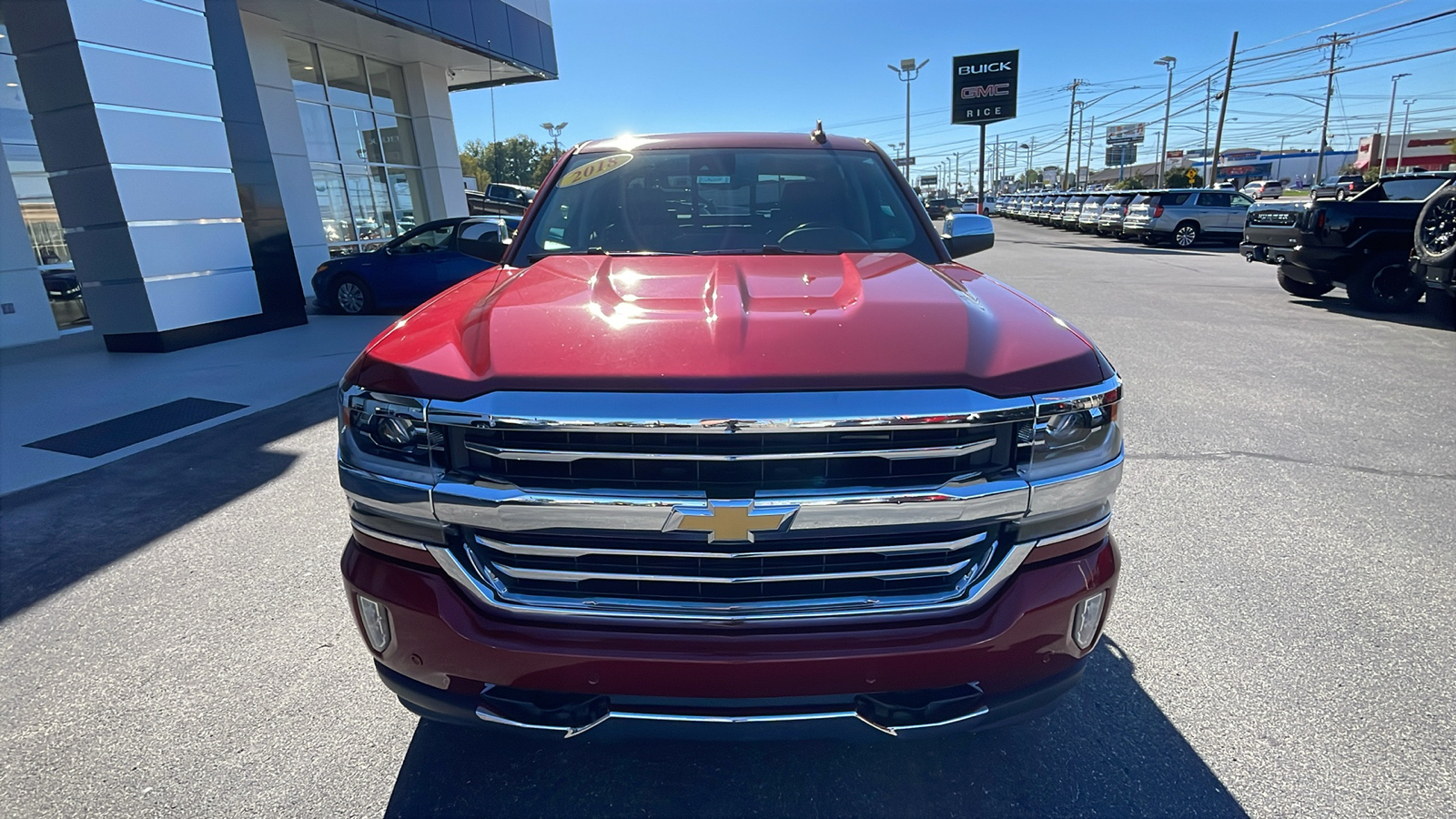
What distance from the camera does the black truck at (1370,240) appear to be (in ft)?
30.1

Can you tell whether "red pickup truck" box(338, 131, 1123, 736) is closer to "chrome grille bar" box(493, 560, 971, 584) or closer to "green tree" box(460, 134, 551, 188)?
"chrome grille bar" box(493, 560, 971, 584)

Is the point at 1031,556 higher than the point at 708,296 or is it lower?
lower

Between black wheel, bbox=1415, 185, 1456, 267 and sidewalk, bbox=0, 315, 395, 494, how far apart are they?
11.4 meters

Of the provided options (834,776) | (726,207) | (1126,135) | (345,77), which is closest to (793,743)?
(834,776)

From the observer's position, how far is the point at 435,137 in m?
16.4

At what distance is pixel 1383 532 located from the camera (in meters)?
3.48

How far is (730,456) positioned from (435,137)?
17342 millimetres

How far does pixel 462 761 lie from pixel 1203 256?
21.6 metres

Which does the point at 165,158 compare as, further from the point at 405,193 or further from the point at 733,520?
the point at 733,520

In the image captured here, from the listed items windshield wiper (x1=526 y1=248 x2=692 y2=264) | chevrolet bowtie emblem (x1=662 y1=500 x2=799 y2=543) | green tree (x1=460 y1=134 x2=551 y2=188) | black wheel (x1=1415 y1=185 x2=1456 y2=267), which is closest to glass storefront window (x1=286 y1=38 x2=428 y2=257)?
windshield wiper (x1=526 y1=248 x2=692 y2=264)

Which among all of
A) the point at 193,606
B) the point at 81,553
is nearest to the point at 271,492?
the point at 81,553

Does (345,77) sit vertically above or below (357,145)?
above

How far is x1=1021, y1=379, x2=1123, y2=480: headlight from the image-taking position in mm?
1617

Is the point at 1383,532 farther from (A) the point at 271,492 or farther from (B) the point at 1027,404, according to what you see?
(A) the point at 271,492
